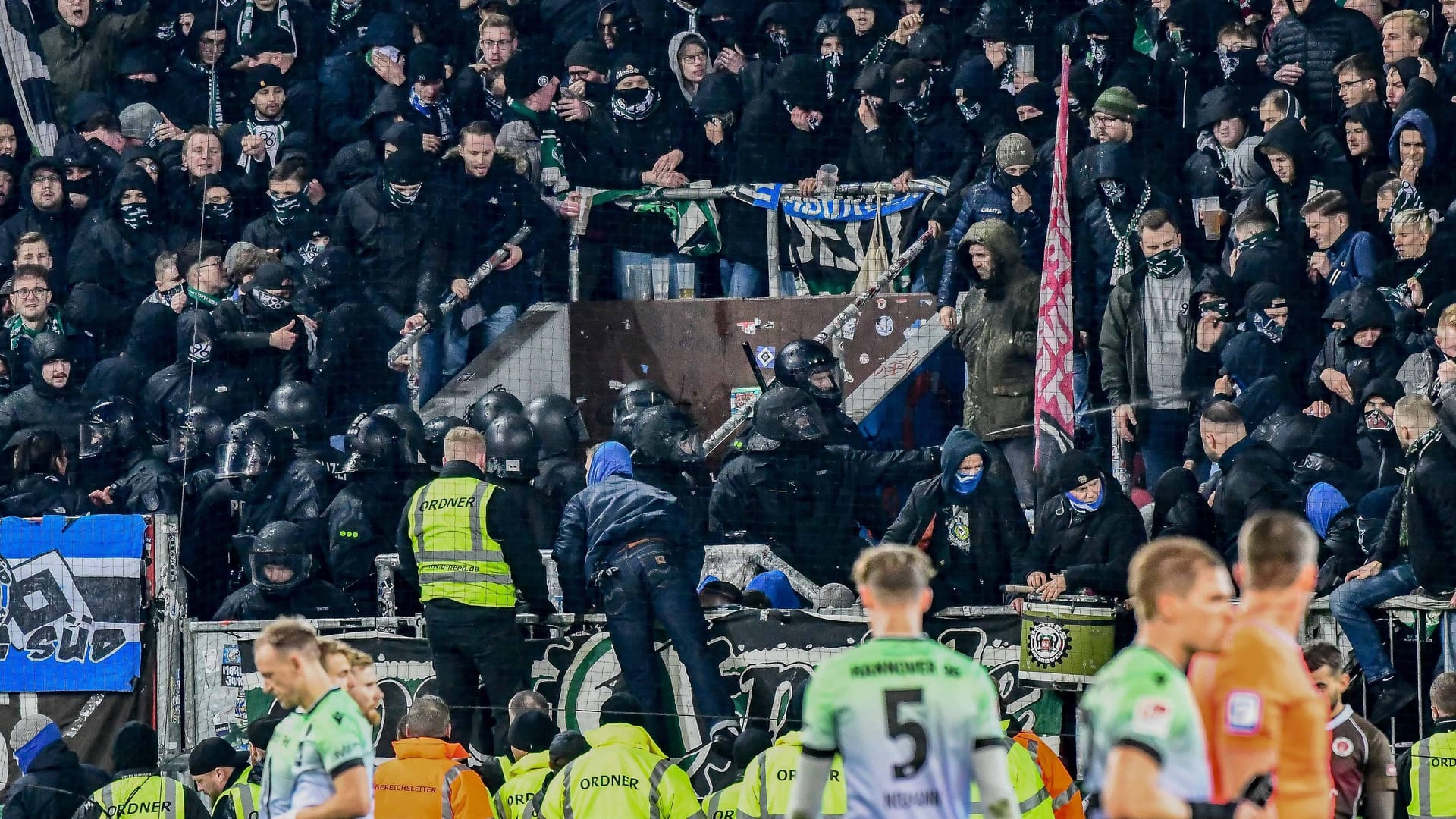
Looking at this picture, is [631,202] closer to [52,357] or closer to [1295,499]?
[52,357]

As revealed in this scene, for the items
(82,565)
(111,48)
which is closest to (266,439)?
(82,565)

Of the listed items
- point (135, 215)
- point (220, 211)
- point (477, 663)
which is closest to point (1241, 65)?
point (477, 663)

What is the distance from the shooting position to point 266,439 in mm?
12445

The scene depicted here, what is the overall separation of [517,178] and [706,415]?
1.72m

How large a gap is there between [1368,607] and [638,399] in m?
4.05

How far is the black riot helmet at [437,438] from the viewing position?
12398 millimetres

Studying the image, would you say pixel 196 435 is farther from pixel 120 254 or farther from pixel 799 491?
pixel 799 491

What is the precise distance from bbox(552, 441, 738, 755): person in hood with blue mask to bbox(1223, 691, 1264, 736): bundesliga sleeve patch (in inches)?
198

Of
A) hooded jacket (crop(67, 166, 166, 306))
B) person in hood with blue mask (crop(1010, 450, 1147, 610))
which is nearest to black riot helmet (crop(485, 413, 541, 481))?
person in hood with blue mask (crop(1010, 450, 1147, 610))

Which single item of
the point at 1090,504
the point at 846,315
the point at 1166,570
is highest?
the point at 846,315

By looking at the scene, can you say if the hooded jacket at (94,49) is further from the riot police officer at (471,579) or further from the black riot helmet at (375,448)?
the riot police officer at (471,579)

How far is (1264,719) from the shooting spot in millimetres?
5602

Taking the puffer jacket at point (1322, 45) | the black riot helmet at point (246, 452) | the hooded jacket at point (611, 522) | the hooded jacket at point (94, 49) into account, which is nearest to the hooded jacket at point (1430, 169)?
the puffer jacket at point (1322, 45)

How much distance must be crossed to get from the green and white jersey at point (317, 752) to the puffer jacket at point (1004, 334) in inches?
238
